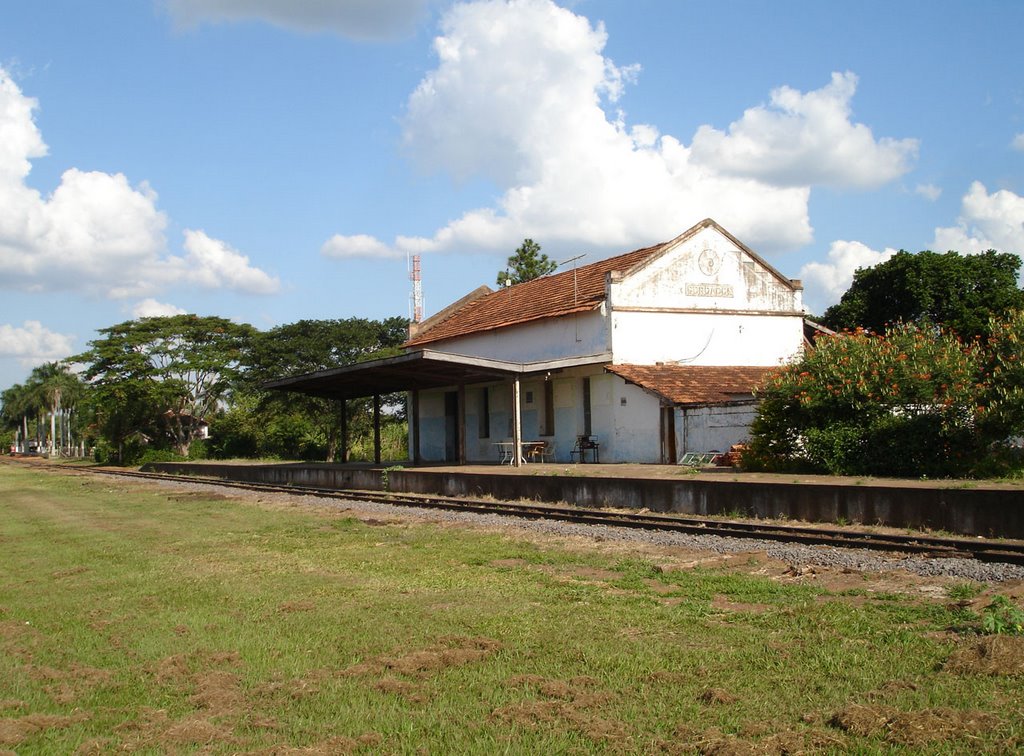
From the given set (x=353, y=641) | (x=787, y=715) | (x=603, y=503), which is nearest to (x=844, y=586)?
(x=787, y=715)

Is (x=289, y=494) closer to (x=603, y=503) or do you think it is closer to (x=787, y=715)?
(x=603, y=503)

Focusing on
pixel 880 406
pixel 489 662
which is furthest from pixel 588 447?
pixel 489 662

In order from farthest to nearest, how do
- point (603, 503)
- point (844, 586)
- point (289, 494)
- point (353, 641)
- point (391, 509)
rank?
point (289, 494)
point (391, 509)
point (603, 503)
point (844, 586)
point (353, 641)

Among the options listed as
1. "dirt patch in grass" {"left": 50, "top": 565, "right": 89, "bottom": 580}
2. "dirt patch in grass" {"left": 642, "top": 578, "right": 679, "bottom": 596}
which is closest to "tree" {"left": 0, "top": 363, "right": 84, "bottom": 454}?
"dirt patch in grass" {"left": 50, "top": 565, "right": 89, "bottom": 580}

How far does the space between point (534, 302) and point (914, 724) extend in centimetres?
3045

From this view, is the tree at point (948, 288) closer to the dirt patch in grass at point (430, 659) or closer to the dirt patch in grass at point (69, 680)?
the dirt patch in grass at point (430, 659)

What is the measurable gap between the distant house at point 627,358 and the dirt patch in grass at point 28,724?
19685mm

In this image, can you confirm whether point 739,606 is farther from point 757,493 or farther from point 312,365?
point 312,365

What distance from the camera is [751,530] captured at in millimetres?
13219

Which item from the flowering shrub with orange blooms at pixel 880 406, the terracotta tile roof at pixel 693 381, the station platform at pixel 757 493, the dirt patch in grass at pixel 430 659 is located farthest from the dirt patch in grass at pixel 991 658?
the terracotta tile roof at pixel 693 381

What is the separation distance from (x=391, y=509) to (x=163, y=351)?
38.3m

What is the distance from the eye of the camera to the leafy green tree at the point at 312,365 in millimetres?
51625

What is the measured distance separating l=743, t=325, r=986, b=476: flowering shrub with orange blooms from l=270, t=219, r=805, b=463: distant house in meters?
3.58

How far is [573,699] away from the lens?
547 cm
